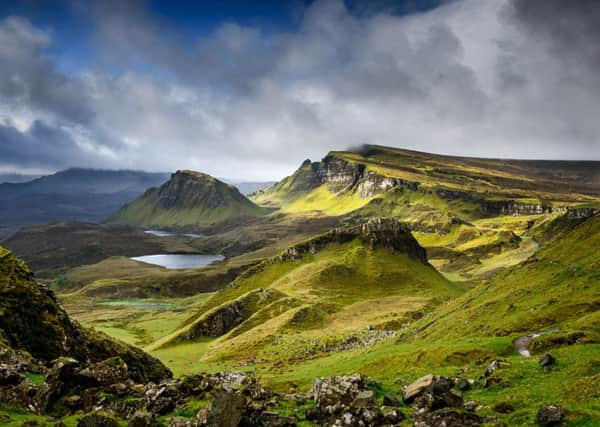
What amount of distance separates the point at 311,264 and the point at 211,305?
41.0m

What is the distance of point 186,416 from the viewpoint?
28.1 meters

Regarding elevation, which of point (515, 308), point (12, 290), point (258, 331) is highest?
point (12, 290)

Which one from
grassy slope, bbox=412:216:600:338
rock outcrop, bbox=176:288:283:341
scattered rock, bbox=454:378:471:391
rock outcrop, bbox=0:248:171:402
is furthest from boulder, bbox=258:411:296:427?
rock outcrop, bbox=176:288:283:341

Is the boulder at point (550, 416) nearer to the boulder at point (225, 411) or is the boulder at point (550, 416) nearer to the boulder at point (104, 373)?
the boulder at point (225, 411)

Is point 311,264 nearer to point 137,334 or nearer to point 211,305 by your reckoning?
point 211,305

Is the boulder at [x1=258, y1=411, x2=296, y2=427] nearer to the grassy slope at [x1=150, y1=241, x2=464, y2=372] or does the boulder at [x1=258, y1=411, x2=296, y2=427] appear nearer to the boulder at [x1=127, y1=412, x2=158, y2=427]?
the boulder at [x1=127, y1=412, x2=158, y2=427]

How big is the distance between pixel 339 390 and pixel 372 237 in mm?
148076

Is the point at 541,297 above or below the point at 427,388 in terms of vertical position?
below

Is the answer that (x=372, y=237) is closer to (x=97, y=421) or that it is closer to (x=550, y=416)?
(x=550, y=416)

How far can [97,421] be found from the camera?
23484mm

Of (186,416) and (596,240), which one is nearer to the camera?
(186,416)

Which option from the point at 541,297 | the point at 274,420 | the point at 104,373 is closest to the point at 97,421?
the point at 274,420

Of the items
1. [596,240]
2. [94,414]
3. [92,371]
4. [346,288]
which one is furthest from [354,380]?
[346,288]

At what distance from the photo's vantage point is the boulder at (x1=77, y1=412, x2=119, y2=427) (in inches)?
914
